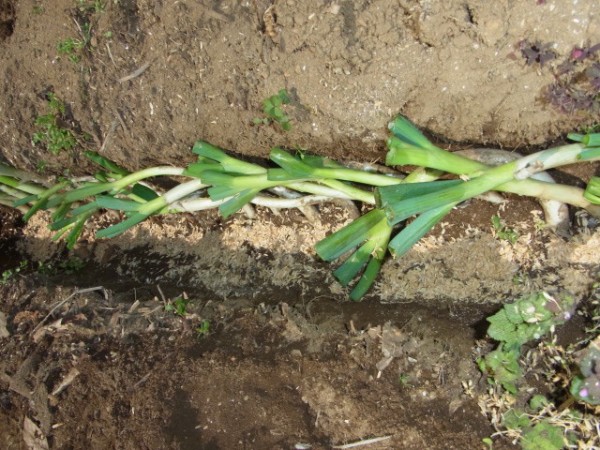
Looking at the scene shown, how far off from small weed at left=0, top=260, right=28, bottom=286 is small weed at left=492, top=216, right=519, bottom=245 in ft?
6.47

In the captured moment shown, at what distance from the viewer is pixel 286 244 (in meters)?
2.07

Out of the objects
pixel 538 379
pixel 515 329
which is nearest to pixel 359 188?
pixel 515 329

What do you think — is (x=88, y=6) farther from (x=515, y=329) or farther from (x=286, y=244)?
(x=515, y=329)

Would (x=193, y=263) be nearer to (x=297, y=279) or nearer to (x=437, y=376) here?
(x=297, y=279)

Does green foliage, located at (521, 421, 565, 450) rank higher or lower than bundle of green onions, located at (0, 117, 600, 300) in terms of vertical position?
lower

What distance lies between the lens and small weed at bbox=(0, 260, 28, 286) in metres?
2.23

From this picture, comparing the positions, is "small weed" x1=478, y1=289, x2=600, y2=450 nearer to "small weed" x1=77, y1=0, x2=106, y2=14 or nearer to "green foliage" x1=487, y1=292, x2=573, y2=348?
"green foliage" x1=487, y1=292, x2=573, y2=348

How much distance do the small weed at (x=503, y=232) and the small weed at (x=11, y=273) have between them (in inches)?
77.6

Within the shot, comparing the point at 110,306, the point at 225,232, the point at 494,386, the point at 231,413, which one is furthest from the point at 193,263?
the point at 494,386

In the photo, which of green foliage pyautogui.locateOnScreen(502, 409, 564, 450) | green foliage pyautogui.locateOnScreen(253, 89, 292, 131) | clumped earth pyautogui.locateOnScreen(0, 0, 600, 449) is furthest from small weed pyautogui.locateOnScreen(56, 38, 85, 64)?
green foliage pyautogui.locateOnScreen(502, 409, 564, 450)

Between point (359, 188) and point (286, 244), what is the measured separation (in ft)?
1.33

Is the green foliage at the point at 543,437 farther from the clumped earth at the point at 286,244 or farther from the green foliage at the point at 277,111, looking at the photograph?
the green foliage at the point at 277,111

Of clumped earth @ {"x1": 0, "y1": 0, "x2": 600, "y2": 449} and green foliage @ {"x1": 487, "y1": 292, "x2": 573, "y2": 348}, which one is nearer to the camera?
green foliage @ {"x1": 487, "y1": 292, "x2": 573, "y2": 348}

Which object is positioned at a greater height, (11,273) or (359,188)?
(359,188)
